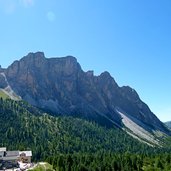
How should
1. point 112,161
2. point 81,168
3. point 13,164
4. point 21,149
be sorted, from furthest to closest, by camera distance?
point 21,149
point 13,164
point 112,161
point 81,168

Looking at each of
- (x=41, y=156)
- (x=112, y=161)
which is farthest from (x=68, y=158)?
(x=41, y=156)

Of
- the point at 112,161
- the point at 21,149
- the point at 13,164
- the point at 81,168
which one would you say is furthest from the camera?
the point at 21,149

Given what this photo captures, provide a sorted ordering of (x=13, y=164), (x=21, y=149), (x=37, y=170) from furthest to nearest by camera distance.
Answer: (x=21, y=149)
(x=13, y=164)
(x=37, y=170)

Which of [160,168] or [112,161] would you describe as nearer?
[160,168]

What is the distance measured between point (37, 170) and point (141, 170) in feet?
141

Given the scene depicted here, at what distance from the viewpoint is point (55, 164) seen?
139125mm

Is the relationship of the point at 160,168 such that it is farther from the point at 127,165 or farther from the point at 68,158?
the point at 68,158

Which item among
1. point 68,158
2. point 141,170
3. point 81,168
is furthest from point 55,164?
point 141,170

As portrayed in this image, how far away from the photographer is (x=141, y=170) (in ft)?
446

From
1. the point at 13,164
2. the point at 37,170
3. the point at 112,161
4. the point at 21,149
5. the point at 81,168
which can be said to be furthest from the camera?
the point at 21,149

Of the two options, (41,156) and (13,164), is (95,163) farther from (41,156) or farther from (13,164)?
(41,156)

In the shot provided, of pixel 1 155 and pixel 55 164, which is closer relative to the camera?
pixel 55 164

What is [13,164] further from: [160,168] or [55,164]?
[160,168]

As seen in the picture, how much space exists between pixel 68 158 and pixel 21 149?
206 feet
